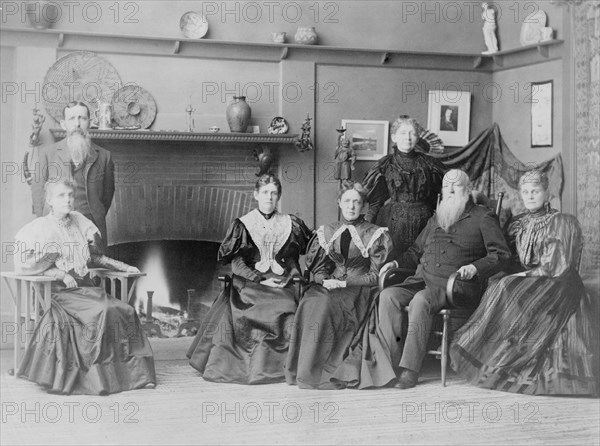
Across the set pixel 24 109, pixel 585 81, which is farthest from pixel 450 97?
pixel 24 109

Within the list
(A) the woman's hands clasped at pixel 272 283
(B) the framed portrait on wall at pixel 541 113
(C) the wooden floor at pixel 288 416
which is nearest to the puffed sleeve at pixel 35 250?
(C) the wooden floor at pixel 288 416

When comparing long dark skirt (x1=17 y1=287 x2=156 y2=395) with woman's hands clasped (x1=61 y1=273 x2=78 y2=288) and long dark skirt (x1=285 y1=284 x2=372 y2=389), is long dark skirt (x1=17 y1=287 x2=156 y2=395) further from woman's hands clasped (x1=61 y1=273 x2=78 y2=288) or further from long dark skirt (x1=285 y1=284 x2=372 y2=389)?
long dark skirt (x1=285 y1=284 x2=372 y2=389)

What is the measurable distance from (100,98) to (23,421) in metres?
2.72

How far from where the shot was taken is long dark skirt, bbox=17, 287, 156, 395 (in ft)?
14.8

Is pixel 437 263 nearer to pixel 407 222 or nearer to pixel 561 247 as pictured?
pixel 407 222

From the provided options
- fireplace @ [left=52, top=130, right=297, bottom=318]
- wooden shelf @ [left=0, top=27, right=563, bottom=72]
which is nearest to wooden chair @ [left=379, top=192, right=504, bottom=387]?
fireplace @ [left=52, top=130, right=297, bottom=318]

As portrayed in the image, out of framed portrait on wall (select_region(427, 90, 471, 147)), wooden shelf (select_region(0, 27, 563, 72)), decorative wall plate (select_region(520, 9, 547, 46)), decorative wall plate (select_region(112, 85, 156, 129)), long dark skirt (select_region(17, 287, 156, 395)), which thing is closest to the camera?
long dark skirt (select_region(17, 287, 156, 395))

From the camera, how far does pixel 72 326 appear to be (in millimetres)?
4582

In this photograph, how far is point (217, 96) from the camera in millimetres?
6305

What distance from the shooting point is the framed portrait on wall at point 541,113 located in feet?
20.1

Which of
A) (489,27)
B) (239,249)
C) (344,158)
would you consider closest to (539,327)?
(239,249)

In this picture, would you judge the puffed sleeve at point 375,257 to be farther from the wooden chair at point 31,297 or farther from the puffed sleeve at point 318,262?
the wooden chair at point 31,297

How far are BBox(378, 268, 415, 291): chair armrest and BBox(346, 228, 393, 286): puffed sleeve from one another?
4 centimetres

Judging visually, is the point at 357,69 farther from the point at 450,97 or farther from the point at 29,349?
the point at 29,349
